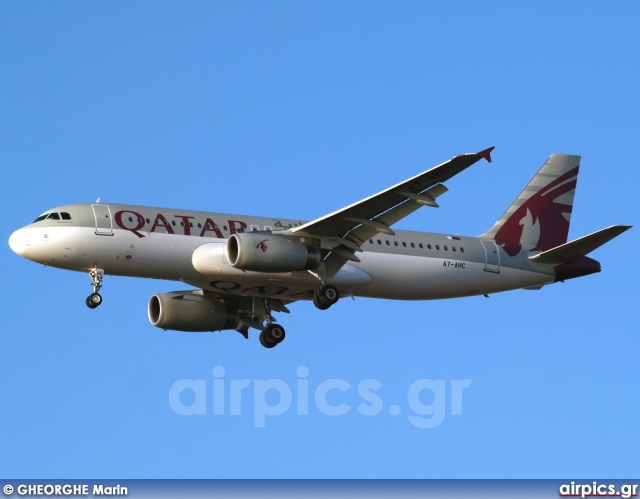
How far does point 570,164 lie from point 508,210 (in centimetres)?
388

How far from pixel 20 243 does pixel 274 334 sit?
11.0m

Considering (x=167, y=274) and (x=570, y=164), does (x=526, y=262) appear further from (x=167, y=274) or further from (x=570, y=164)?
(x=167, y=274)

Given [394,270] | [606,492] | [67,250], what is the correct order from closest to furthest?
[606,492] → [67,250] → [394,270]

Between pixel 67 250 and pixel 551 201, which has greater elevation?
pixel 551 201

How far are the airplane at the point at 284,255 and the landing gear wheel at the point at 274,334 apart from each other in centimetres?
4

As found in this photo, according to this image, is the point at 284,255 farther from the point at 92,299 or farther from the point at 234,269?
the point at 92,299

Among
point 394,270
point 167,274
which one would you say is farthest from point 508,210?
point 167,274

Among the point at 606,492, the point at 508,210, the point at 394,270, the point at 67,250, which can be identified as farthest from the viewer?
the point at 508,210

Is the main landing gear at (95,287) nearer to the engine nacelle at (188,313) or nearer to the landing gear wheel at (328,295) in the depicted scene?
the engine nacelle at (188,313)

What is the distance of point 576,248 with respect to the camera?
59.8m

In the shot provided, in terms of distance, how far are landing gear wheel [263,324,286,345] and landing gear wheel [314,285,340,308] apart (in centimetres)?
426

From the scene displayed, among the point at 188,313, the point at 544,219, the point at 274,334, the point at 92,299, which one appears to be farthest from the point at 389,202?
the point at 544,219

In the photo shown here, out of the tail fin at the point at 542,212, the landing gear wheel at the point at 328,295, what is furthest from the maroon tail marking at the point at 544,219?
the landing gear wheel at the point at 328,295

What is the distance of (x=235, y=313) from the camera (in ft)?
202
